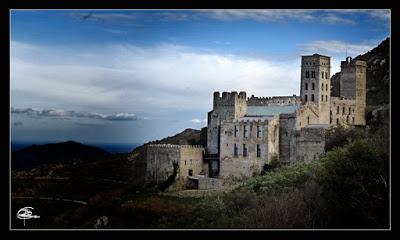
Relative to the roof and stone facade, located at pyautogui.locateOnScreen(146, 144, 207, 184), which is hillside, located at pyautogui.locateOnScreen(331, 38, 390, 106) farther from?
stone facade, located at pyautogui.locateOnScreen(146, 144, 207, 184)

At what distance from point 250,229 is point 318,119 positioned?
12556 mm

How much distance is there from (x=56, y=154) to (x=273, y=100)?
10707 mm

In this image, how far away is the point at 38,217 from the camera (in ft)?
72.2

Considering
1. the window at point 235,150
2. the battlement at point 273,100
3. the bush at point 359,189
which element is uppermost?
the battlement at point 273,100

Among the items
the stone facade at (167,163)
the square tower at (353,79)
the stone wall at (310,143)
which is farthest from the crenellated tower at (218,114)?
the square tower at (353,79)

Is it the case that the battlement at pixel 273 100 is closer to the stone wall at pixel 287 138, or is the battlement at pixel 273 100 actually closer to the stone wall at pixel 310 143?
the stone wall at pixel 287 138

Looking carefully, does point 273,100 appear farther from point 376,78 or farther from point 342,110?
point 376,78

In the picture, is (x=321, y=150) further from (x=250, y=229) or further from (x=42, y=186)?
(x=42, y=186)

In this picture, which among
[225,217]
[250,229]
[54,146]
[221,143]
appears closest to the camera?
[250,229]

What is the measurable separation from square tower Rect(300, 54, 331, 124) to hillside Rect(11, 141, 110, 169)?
1143cm

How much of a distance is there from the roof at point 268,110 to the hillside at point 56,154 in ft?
25.9

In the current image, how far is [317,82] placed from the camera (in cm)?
3312

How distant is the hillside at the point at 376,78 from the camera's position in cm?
3325
